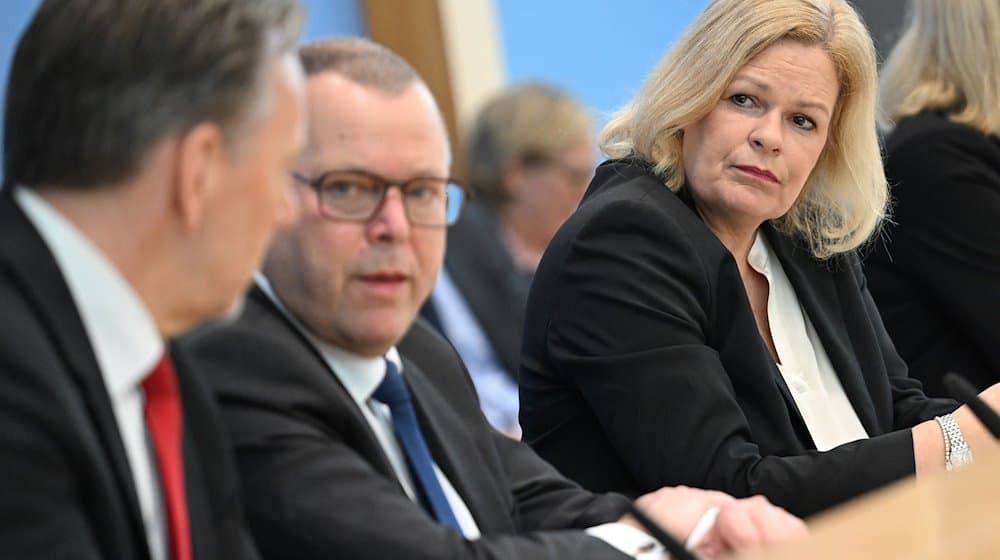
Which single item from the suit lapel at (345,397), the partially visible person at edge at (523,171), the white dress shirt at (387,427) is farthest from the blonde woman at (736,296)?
the partially visible person at edge at (523,171)

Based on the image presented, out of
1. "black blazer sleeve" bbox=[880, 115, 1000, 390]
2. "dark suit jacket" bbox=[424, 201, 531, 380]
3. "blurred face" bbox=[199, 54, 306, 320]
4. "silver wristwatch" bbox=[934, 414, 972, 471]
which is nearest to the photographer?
"blurred face" bbox=[199, 54, 306, 320]

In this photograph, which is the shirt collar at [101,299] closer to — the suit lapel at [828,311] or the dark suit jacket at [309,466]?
the dark suit jacket at [309,466]

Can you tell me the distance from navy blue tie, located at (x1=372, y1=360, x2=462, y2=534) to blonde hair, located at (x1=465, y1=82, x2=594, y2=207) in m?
2.75

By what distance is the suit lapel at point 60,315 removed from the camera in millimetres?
1362

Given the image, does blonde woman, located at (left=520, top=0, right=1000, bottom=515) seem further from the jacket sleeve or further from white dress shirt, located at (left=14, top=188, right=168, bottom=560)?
white dress shirt, located at (left=14, top=188, right=168, bottom=560)

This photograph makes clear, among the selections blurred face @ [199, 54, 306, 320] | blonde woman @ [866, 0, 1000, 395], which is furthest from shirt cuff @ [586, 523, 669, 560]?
blonde woman @ [866, 0, 1000, 395]

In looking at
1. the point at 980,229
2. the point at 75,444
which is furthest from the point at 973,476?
the point at 980,229

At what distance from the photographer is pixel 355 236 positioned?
1.75 metres

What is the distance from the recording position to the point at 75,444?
133cm

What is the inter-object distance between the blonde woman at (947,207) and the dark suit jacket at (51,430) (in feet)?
7.15

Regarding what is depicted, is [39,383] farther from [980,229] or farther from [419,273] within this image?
[980,229]

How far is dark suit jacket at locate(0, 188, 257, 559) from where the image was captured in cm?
129

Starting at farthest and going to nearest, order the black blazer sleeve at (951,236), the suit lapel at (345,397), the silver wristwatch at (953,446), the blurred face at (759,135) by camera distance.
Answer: the black blazer sleeve at (951,236)
the blurred face at (759,135)
the silver wristwatch at (953,446)
the suit lapel at (345,397)

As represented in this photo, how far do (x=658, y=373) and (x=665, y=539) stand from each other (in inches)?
25.9
